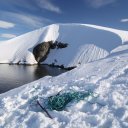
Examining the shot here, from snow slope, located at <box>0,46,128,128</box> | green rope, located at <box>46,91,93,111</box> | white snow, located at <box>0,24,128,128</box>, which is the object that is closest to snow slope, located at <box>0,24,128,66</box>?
white snow, located at <box>0,24,128,128</box>

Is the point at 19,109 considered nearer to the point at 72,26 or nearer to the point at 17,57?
the point at 17,57

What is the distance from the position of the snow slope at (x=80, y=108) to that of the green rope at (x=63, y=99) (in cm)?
32

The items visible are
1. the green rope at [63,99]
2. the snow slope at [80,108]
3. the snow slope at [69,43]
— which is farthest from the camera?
the snow slope at [69,43]

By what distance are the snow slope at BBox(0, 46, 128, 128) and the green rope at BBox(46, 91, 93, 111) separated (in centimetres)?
32

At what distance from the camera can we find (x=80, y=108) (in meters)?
8.85

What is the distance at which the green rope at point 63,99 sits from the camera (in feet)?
30.5

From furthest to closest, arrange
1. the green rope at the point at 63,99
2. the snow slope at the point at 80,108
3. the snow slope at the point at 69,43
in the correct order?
1. the snow slope at the point at 69,43
2. the green rope at the point at 63,99
3. the snow slope at the point at 80,108

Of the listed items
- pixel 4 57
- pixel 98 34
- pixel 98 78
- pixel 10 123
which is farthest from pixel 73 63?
pixel 10 123

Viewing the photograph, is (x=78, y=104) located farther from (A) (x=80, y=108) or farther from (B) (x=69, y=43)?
(B) (x=69, y=43)

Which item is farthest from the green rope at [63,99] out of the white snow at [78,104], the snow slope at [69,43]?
the snow slope at [69,43]

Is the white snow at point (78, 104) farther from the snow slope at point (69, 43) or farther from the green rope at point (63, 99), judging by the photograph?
the snow slope at point (69, 43)

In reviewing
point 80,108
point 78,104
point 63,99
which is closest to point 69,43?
point 63,99

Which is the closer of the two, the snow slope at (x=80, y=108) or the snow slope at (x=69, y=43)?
the snow slope at (x=80, y=108)

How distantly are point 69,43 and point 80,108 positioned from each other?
5877 cm
